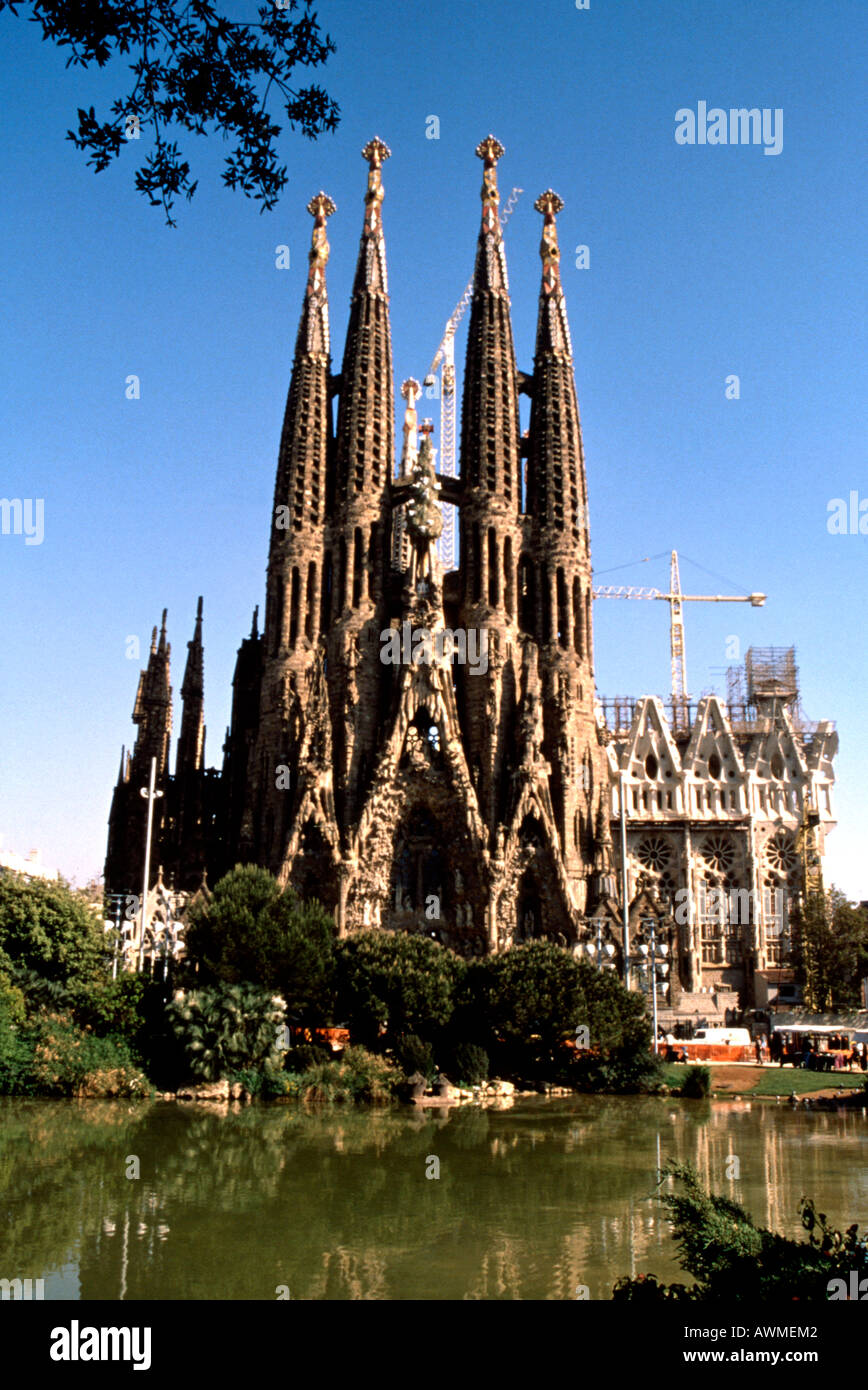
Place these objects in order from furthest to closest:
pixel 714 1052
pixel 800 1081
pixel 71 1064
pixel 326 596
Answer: pixel 326 596
pixel 714 1052
pixel 800 1081
pixel 71 1064

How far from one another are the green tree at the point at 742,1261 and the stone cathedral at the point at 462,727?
151ft

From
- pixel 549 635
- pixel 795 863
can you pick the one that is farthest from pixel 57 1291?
pixel 795 863

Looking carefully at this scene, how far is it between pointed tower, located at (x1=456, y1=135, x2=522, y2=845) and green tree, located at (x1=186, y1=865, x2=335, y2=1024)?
22.2m

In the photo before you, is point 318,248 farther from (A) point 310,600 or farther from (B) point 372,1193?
(B) point 372,1193

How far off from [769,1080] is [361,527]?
128ft

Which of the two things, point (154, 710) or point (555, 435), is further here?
point (154, 710)

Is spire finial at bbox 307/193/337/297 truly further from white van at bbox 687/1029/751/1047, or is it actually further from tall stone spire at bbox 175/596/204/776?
white van at bbox 687/1029/751/1047

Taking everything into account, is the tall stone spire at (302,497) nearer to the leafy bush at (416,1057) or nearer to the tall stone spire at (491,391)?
the tall stone spire at (491,391)

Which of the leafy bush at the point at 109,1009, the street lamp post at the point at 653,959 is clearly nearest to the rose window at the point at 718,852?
the street lamp post at the point at 653,959

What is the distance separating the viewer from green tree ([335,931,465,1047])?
129 feet

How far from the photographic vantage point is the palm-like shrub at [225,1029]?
3447 centimetres

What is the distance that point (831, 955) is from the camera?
63.6 metres

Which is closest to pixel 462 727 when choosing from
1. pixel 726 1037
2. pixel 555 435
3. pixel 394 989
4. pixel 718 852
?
pixel 555 435
